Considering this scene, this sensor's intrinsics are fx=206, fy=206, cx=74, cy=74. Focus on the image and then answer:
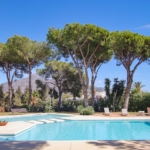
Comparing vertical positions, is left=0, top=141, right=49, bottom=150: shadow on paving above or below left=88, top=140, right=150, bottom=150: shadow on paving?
below

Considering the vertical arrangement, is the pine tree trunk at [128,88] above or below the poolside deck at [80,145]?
above

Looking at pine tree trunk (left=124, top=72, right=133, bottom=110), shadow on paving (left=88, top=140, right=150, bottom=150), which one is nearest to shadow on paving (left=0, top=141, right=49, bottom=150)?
shadow on paving (left=88, top=140, right=150, bottom=150)

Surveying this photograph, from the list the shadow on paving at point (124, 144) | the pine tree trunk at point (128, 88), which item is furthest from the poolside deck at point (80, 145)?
the pine tree trunk at point (128, 88)

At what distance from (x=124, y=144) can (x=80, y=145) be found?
132 cm

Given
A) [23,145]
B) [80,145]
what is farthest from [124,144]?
[23,145]

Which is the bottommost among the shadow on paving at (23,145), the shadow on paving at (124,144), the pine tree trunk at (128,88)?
the shadow on paving at (23,145)

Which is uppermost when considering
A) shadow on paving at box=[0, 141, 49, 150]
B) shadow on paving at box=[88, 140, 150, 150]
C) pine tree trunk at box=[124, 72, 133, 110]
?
pine tree trunk at box=[124, 72, 133, 110]

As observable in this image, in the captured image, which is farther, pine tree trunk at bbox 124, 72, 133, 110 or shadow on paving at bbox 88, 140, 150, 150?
pine tree trunk at bbox 124, 72, 133, 110

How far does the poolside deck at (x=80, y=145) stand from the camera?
19.1 feet

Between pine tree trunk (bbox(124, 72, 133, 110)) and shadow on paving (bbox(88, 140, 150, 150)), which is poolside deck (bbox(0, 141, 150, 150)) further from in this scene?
pine tree trunk (bbox(124, 72, 133, 110))

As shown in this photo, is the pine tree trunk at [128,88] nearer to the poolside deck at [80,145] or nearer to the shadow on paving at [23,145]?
the poolside deck at [80,145]

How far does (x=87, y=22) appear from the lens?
2128cm

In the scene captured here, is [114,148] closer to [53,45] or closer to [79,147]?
[79,147]

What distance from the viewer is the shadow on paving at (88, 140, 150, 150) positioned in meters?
5.82
